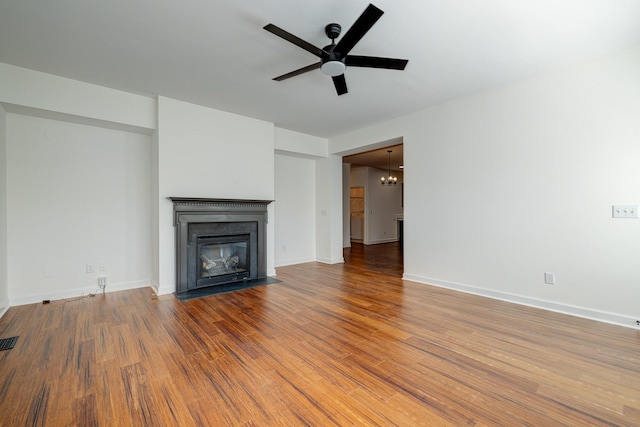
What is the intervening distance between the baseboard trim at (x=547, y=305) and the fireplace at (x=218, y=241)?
2.80 m

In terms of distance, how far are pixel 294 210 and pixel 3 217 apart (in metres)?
4.21

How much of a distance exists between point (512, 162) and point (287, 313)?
3.25 m

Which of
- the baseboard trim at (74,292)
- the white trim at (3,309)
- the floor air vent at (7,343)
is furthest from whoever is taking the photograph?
the baseboard trim at (74,292)

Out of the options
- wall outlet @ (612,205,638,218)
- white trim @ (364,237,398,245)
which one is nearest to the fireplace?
wall outlet @ (612,205,638,218)

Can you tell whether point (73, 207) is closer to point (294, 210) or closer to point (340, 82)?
point (294, 210)

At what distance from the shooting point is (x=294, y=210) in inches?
241

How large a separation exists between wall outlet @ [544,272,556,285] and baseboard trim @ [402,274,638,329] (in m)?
0.22

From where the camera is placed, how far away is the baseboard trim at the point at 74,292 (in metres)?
3.39

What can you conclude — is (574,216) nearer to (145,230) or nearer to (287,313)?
(287,313)

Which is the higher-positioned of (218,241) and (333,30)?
(333,30)

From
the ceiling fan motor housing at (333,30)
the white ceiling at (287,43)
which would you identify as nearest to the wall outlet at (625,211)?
the white ceiling at (287,43)

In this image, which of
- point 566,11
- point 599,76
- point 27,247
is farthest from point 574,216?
point 27,247

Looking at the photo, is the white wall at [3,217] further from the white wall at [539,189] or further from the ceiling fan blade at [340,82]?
the white wall at [539,189]

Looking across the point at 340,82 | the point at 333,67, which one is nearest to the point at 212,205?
the point at 340,82
